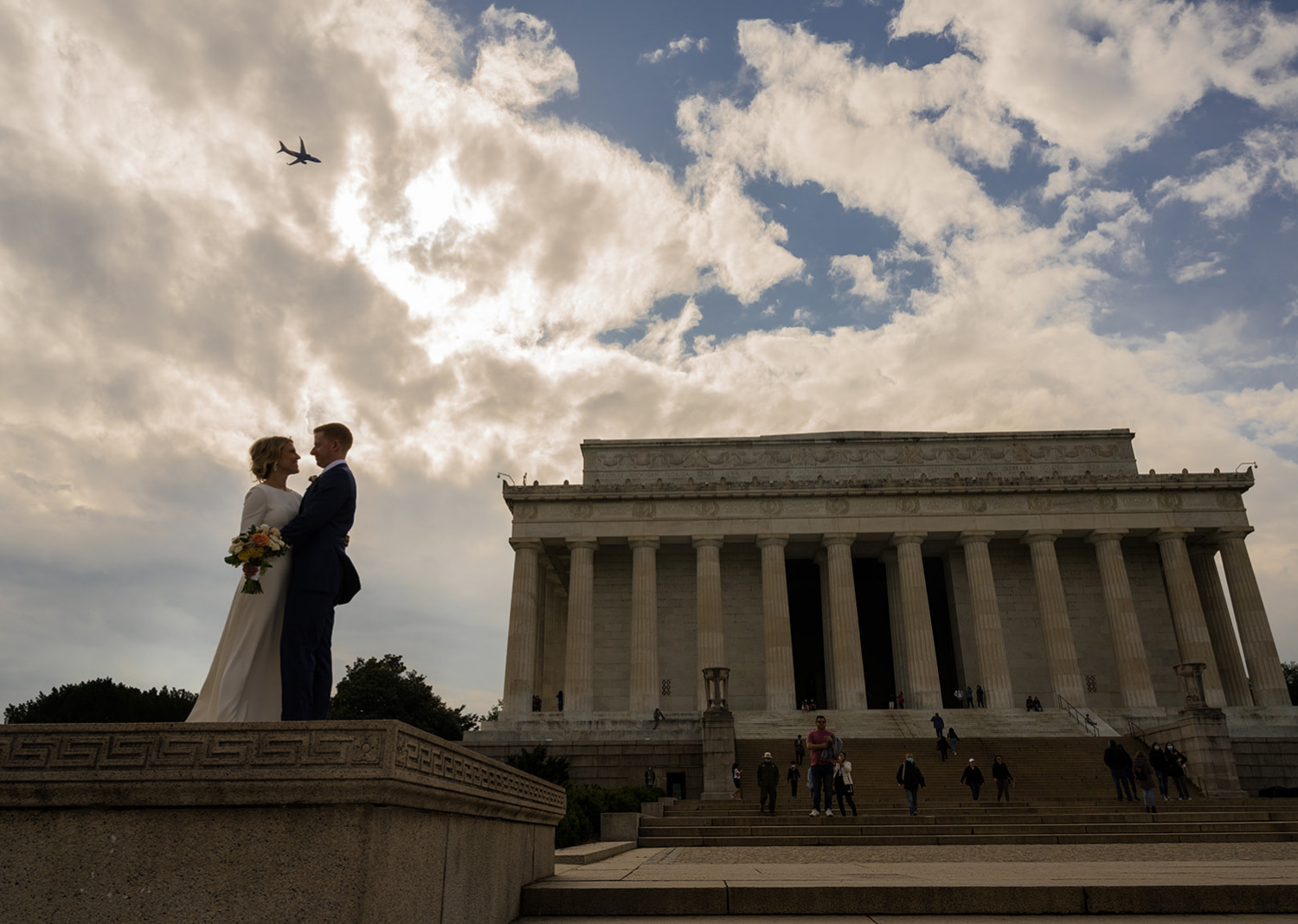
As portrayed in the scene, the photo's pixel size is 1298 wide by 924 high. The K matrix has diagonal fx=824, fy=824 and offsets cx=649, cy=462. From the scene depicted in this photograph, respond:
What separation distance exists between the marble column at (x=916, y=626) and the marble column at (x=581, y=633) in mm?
16241

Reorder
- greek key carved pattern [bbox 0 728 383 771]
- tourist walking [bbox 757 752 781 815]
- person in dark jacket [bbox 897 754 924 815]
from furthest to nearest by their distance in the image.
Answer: tourist walking [bbox 757 752 781 815], person in dark jacket [bbox 897 754 924 815], greek key carved pattern [bbox 0 728 383 771]

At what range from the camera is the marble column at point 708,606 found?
138 ft

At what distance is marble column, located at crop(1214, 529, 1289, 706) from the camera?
133 feet

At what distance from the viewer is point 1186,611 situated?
42.1 meters

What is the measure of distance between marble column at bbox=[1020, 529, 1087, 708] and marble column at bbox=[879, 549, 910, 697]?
697cm

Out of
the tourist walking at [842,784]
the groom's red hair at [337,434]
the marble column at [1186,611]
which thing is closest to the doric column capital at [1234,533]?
the marble column at [1186,611]

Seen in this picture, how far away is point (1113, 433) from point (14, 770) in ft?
179

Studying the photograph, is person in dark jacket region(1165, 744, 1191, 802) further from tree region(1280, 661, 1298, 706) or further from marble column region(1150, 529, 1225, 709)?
tree region(1280, 661, 1298, 706)

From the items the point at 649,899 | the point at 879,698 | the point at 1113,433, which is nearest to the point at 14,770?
the point at 649,899

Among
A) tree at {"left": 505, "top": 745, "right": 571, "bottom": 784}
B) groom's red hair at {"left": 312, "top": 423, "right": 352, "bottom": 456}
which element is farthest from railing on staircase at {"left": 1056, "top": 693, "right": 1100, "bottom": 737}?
groom's red hair at {"left": 312, "top": 423, "right": 352, "bottom": 456}

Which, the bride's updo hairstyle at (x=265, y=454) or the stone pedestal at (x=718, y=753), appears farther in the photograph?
the stone pedestal at (x=718, y=753)

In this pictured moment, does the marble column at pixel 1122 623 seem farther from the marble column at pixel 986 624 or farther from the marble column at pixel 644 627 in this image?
the marble column at pixel 644 627

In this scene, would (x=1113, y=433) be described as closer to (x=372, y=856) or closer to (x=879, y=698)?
(x=879, y=698)

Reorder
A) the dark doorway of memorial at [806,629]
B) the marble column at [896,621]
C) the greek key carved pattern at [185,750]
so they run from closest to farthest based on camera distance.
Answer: the greek key carved pattern at [185,750], the marble column at [896,621], the dark doorway of memorial at [806,629]
